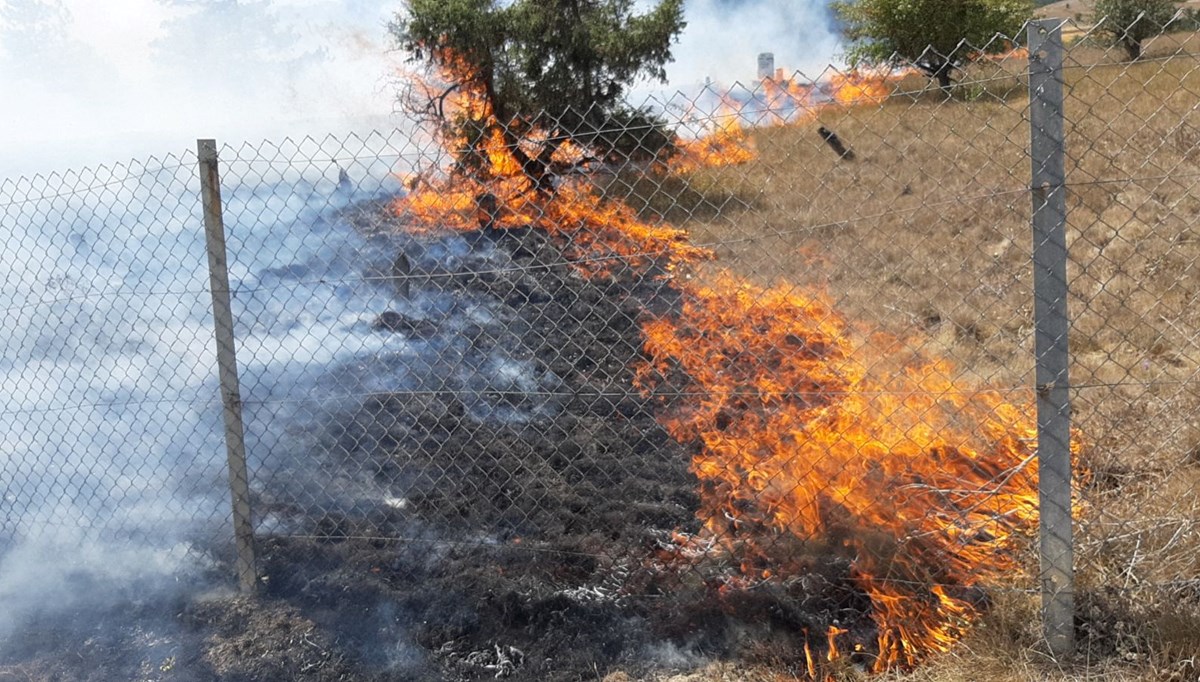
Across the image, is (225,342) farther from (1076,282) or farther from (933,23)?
(933,23)

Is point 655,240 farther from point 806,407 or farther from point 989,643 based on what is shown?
point 989,643

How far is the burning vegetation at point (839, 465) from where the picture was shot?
11.2 ft

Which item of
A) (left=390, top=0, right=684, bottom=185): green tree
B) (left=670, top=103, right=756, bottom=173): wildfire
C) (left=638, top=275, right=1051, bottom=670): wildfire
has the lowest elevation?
(left=638, top=275, right=1051, bottom=670): wildfire

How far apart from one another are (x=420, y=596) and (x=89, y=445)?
2.76 m

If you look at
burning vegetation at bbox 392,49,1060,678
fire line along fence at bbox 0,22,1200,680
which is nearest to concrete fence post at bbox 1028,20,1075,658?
fire line along fence at bbox 0,22,1200,680

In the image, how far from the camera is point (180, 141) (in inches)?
496

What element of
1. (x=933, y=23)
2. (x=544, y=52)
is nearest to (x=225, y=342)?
(x=544, y=52)

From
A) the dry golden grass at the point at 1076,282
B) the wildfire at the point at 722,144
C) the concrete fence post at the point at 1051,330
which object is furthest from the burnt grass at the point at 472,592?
the wildfire at the point at 722,144

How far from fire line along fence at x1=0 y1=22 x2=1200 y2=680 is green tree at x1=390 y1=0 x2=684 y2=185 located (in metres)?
2.98

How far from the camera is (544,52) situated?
11375mm

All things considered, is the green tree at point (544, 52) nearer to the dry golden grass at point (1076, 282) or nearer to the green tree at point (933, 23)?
the dry golden grass at point (1076, 282)

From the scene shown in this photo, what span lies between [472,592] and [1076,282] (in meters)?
5.65

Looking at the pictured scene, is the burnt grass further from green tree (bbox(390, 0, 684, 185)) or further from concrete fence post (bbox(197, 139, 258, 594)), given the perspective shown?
green tree (bbox(390, 0, 684, 185))

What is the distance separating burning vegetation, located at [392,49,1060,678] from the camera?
11.2ft
